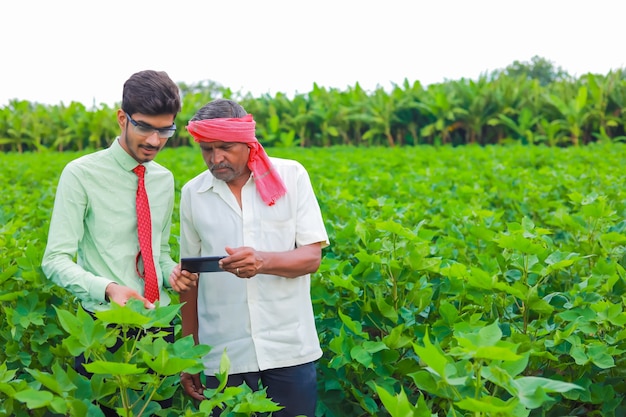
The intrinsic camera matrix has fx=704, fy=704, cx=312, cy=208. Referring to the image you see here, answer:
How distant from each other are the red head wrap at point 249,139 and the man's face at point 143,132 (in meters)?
0.09

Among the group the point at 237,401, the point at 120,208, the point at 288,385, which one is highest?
the point at 120,208

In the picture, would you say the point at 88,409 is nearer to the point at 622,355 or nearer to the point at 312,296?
the point at 312,296

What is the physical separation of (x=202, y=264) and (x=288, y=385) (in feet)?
1.93

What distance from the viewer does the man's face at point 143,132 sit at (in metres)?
2.41

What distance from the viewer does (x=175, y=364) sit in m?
1.65

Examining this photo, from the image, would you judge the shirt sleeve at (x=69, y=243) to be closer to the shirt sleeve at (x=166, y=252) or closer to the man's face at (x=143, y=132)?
the man's face at (x=143, y=132)

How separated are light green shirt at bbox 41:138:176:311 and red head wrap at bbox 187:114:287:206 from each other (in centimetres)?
29

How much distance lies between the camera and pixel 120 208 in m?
2.48

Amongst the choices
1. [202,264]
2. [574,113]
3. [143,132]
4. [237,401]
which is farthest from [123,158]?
[574,113]

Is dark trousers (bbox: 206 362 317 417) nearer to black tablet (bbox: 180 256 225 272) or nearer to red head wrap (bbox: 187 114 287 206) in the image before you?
black tablet (bbox: 180 256 225 272)

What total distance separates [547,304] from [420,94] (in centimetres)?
1776

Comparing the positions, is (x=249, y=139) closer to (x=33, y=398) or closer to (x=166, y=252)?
(x=166, y=252)

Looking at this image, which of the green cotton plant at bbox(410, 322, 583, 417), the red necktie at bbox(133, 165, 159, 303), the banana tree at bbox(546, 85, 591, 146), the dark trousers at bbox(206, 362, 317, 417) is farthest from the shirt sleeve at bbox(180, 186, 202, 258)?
the banana tree at bbox(546, 85, 591, 146)

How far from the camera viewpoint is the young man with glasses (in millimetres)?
2340
